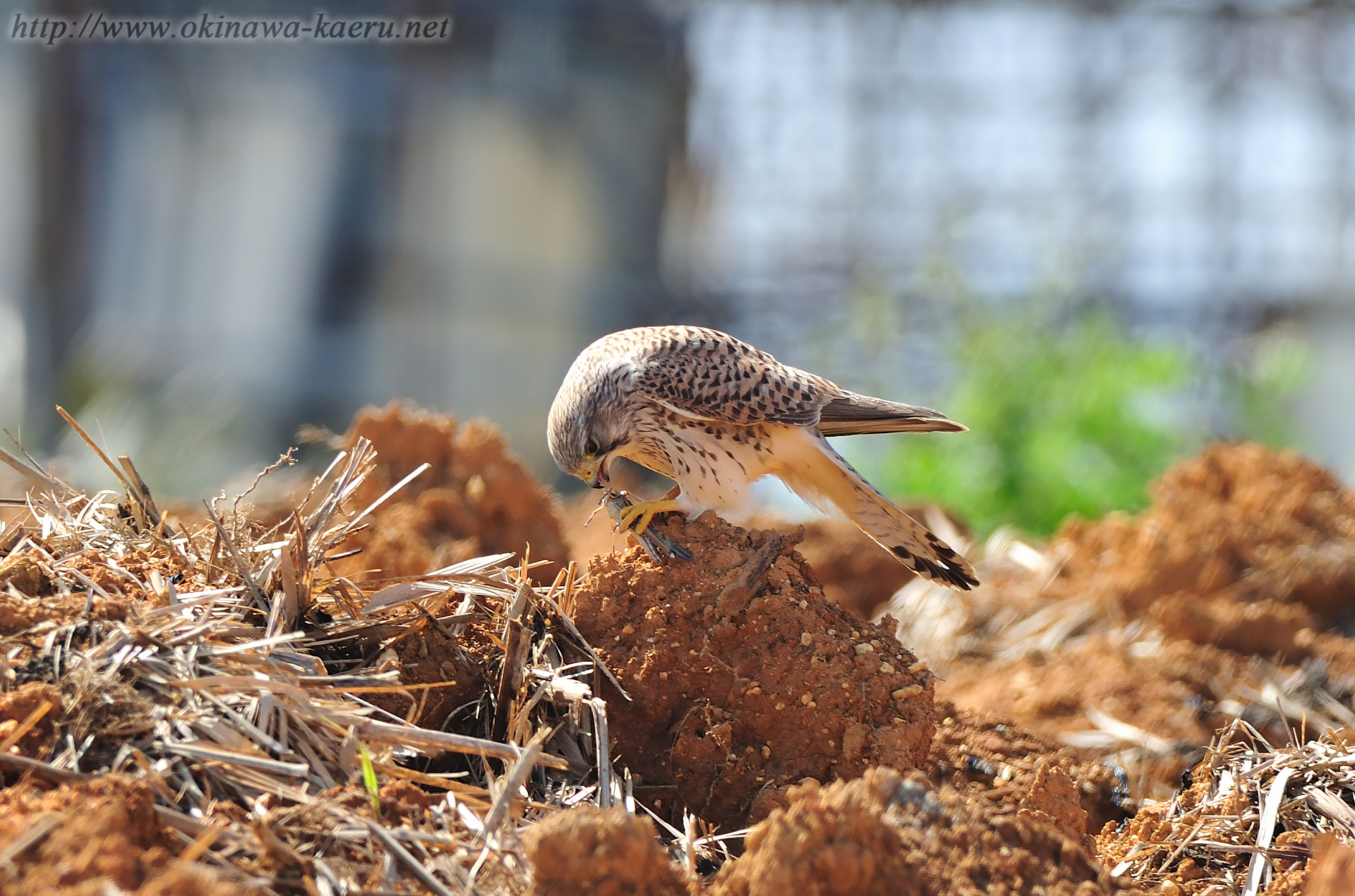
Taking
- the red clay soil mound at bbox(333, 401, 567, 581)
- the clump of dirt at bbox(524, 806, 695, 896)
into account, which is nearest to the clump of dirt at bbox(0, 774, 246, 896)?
the clump of dirt at bbox(524, 806, 695, 896)

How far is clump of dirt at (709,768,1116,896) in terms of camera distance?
1710 mm

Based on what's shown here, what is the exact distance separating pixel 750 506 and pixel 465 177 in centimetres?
1012

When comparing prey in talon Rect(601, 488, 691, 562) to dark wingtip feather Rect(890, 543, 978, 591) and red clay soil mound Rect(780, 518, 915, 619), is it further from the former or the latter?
red clay soil mound Rect(780, 518, 915, 619)

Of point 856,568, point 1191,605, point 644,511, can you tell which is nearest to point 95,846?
point 644,511

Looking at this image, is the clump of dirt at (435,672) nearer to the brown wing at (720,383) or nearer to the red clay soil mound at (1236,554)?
the brown wing at (720,383)

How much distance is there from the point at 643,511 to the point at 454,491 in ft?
5.95

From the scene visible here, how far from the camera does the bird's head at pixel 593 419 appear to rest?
3.54m

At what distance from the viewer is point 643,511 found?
3059 millimetres

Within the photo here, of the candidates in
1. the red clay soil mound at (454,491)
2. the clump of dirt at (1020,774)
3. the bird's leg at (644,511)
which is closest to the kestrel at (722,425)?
the bird's leg at (644,511)

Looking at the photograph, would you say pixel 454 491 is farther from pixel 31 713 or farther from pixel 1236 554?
pixel 1236 554

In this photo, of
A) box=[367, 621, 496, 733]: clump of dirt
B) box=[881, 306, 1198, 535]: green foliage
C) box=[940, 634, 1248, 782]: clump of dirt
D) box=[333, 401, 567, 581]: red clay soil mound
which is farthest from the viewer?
box=[881, 306, 1198, 535]: green foliage

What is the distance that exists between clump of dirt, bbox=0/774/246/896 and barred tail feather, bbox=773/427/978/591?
2264 millimetres

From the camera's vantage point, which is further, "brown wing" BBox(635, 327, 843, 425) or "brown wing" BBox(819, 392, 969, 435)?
"brown wing" BBox(819, 392, 969, 435)

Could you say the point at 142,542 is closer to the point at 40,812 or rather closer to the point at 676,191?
the point at 40,812
